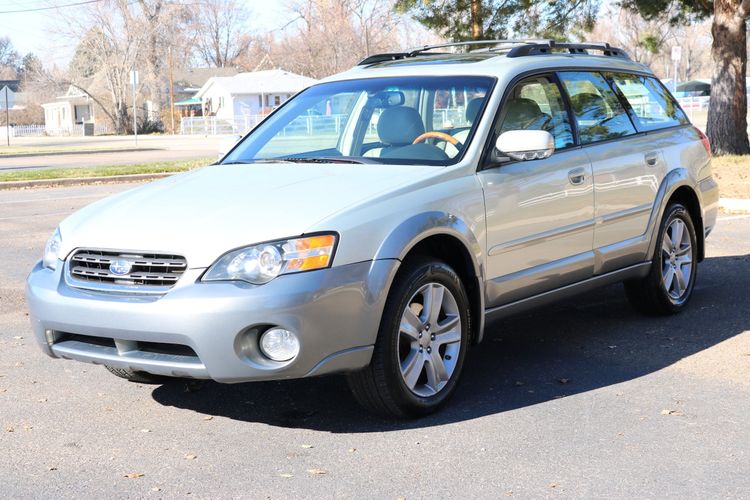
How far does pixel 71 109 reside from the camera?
8556 centimetres

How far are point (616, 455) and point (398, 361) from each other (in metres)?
1.04

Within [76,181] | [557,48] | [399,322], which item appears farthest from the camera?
[76,181]

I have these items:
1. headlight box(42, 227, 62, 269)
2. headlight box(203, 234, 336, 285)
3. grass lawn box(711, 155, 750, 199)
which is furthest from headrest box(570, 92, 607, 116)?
grass lawn box(711, 155, 750, 199)

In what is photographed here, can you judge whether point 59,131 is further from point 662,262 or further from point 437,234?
point 437,234

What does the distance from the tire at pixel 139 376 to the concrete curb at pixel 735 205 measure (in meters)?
9.35

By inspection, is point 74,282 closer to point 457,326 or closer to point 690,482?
point 457,326

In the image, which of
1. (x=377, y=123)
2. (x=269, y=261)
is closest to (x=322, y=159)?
(x=377, y=123)

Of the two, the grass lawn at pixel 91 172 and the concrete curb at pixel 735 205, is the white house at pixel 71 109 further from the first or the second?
the concrete curb at pixel 735 205

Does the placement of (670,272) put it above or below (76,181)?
below

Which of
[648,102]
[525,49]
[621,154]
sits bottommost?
[621,154]

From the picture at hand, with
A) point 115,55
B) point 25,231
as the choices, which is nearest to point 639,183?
point 25,231

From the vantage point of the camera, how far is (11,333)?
22.6 ft

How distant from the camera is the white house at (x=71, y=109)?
3282 inches

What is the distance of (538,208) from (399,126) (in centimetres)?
88
